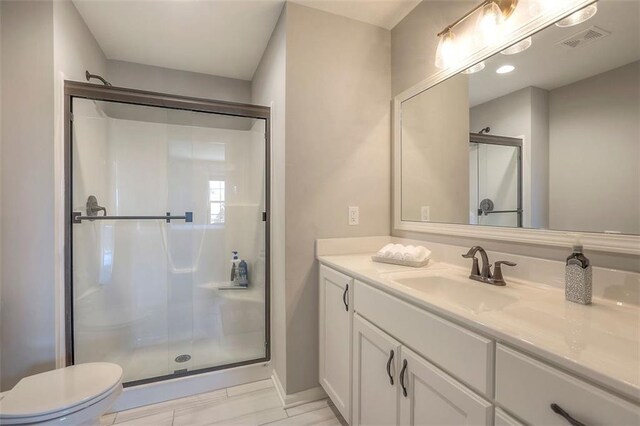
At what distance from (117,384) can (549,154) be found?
2121 millimetres

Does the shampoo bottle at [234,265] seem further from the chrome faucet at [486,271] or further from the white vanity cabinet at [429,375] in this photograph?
the chrome faucet at [486,271]

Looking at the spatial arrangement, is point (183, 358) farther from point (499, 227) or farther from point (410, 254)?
point (499, 227)

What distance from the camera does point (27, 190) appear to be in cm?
143

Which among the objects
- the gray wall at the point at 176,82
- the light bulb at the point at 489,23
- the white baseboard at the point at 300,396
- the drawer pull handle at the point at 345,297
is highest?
the gray wall at the point at 176,82

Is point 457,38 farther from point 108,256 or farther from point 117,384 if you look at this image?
point 108,256

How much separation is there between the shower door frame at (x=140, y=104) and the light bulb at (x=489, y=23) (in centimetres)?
132

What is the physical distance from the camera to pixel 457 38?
1448 mm

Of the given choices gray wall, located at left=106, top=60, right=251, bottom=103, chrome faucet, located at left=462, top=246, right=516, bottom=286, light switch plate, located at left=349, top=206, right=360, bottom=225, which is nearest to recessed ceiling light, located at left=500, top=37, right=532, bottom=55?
chrome faucet, located at left=462, top=246, right=516, bottom=286

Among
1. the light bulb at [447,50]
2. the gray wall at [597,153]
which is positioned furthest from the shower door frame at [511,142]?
the light bulb at [447,50]

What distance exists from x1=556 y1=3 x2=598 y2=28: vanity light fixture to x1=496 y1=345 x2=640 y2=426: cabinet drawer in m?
1.17

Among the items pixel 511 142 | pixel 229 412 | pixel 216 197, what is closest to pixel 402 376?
pixel 511 142

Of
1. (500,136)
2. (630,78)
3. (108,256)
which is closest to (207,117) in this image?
(108,256)

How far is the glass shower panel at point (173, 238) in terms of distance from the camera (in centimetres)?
196

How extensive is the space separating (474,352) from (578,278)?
480mm
